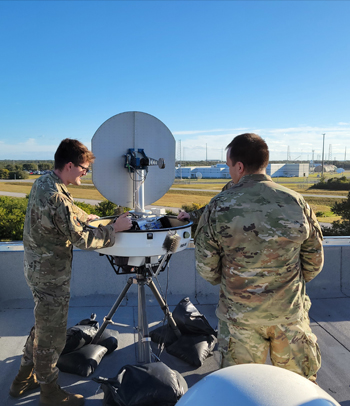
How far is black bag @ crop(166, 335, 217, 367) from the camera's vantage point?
3.42 m

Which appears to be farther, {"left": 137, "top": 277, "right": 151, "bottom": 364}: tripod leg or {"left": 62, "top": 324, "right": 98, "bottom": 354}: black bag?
{"left": 62, "top": 324, "right": 98, "bottom": 354}: black bag

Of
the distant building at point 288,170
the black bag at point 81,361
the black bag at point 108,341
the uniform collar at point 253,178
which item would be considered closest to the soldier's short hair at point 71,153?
the uniform collar at point 253,178

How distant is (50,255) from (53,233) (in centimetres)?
17

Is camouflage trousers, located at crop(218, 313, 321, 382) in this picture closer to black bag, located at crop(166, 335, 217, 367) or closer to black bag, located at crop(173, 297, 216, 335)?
black bag, located at crop(166, 335, 217, 367)

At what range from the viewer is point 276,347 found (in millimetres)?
2090

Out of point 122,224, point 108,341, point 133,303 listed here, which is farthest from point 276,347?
→ point 133,303

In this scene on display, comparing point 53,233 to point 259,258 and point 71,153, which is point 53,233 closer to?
point 71,153

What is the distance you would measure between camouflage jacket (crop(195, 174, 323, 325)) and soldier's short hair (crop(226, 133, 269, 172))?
0.24ft

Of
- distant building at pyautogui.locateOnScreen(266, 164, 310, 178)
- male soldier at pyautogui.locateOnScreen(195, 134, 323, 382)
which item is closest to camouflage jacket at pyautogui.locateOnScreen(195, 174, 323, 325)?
male soldier at pyautogui.locateOnScreen(195, 134, 323, 382)

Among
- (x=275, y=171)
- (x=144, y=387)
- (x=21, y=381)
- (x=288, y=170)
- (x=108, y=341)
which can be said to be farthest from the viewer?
(x=275, y=171)

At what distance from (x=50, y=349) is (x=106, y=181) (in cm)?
146

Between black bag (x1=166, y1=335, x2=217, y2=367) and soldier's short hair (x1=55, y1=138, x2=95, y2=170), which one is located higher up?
soldier's short hair (x1=55, y1=138, x2=95, y2=170)

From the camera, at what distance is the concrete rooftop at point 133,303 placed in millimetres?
3525

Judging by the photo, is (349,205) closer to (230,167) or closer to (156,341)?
(156,341)
